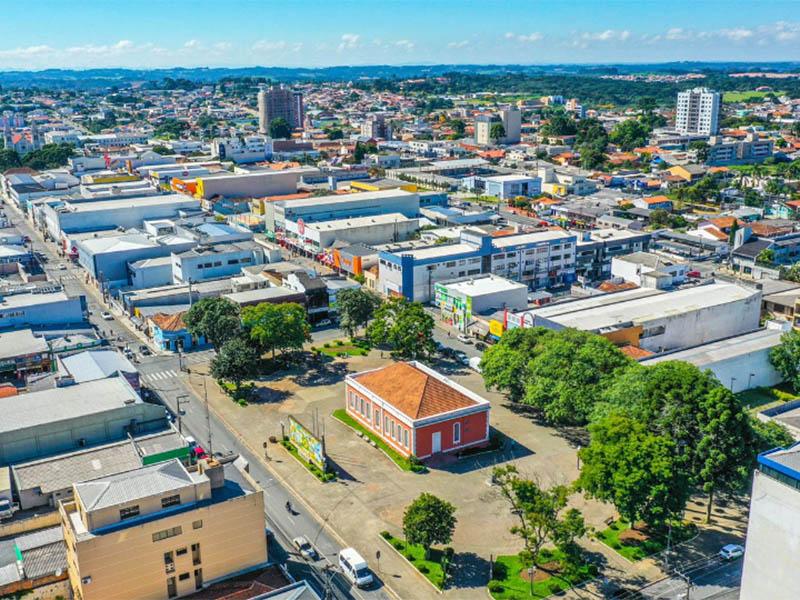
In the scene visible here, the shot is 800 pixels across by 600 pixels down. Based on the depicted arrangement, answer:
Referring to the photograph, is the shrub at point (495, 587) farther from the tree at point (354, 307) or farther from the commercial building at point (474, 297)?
the commercial building at point (474, 297)

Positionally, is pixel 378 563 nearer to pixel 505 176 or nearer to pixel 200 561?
pixel 200 561

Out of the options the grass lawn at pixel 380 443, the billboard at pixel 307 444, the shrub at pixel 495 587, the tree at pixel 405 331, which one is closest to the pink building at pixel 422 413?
the grass lawn at pixel 380 443

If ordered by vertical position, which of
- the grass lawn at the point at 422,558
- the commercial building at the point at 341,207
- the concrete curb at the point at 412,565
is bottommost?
the concrete curb at the point at 412,565

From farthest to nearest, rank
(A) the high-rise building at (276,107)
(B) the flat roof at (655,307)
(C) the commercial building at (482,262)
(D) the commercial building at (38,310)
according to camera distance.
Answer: (A) the high-rise building at (276,107), (C) the commercial building at (482,262), (D) the commercial building at (38,310), (B) the flat roof at (655,307)

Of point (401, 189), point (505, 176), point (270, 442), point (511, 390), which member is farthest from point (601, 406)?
point (505, 176)

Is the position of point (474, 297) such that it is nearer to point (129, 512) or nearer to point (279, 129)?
point (129, 512)

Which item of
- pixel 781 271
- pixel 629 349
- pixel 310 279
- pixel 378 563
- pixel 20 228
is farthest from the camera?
pixel 20 228
